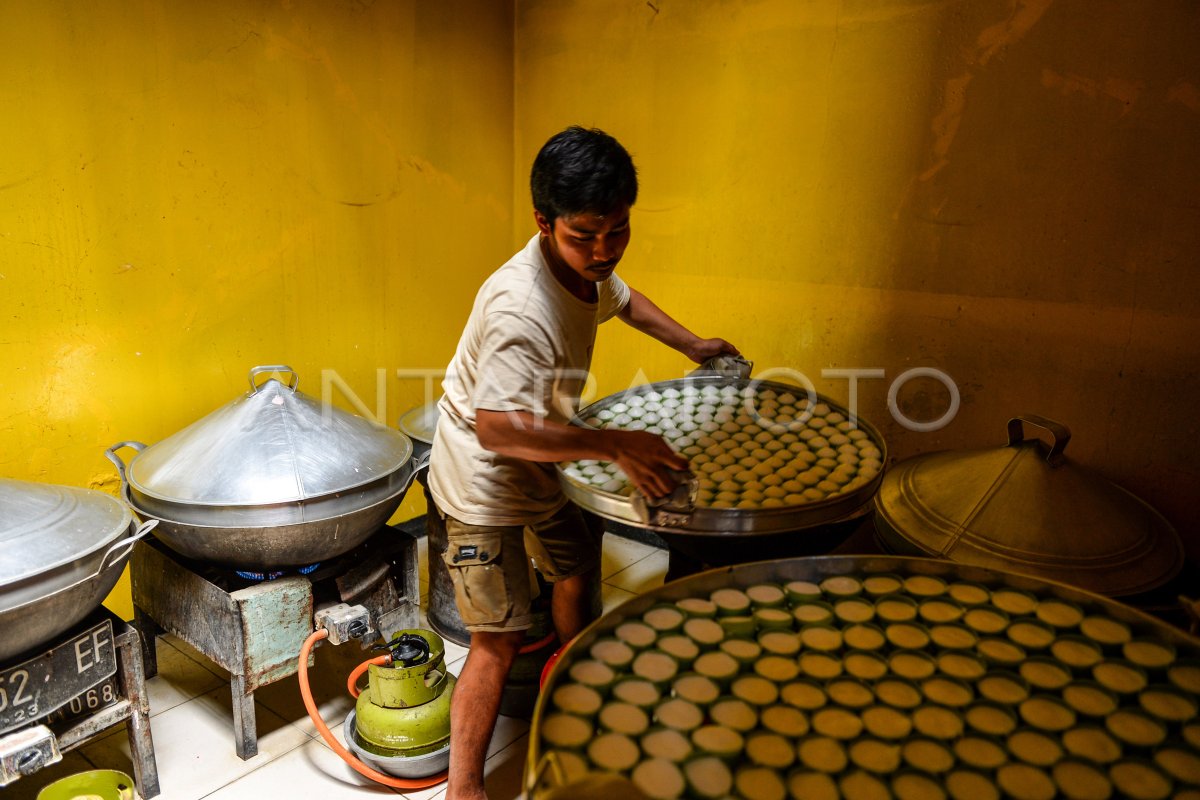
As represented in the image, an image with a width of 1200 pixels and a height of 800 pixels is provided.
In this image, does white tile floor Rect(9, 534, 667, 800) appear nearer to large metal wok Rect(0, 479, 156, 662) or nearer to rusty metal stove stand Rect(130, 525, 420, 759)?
rusty metal stove stand Rect(130, 525, 420, 759)

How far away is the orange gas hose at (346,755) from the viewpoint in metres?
2.18

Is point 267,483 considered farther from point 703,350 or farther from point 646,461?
point 703,350

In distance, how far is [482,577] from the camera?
2000mm

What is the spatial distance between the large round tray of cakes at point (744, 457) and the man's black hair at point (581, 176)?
605 millimetres

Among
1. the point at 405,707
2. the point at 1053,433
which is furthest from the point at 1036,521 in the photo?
the point at 405,707

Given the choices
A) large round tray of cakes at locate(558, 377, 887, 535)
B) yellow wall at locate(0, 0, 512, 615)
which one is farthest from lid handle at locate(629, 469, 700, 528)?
yellow wall at locate(0, 0, 512, 615)

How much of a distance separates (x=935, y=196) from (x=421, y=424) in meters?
1.95

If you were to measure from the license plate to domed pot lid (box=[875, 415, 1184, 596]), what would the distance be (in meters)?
2.02

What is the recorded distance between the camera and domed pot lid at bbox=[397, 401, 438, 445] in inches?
110

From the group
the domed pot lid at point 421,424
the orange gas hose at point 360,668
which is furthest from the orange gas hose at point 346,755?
the domed pot lid at point 421,424

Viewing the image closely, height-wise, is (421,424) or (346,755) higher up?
(421,424)

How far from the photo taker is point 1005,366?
268 centimetres

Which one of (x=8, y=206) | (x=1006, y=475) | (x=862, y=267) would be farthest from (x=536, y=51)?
(x=1006, y=475)

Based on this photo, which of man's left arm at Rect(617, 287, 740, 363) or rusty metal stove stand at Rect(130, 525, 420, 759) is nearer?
rusty metal stove stand at Rect(130, 525, 420, 759)
